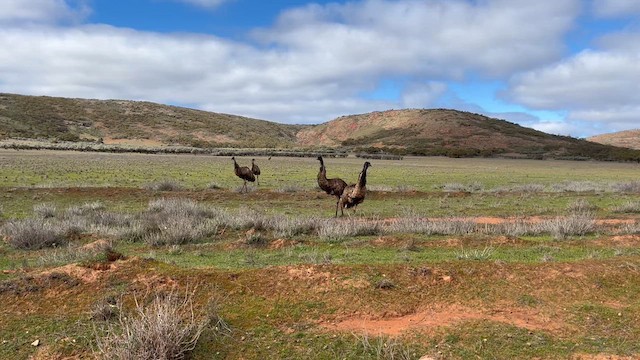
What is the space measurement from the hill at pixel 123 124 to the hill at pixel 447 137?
16893 mm

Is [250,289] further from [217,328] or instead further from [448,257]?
[448,257]

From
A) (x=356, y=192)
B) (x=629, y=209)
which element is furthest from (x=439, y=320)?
(x=629, y=209)

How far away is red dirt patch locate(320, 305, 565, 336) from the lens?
673cm

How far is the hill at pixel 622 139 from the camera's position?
445 feet

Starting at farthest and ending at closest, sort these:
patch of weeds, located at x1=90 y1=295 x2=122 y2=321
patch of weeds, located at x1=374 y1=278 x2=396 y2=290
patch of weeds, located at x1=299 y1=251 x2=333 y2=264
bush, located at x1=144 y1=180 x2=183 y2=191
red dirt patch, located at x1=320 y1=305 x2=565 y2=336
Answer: bush, located at x1=144 y1=180 x2=183 y2=191, patch of weeds, located at x1=299 y1=251 x2=333 y2=264, patch of weeds, located at x1=374 y1=278 x2=396 y2=290, patch of weeds, located at x1=90 y1=295 x2=122 y2=321, red dirt patch, located at x1=320 y1=305 x2=565 y2=336

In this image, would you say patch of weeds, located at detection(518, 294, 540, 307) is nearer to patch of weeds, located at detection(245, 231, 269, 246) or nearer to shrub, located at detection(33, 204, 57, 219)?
patch of weeds, located at detection(245, 231, 269, 246)

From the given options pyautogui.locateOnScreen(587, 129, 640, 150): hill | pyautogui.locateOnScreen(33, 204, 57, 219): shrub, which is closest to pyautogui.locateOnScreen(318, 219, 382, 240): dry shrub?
pyautogui.locateOnScreen(33, 204, 57, 219): shrub

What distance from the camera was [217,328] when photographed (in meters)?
6.56

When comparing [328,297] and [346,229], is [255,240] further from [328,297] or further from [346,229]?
[328,297]

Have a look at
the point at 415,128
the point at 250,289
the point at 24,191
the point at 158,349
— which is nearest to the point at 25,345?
the point at 158,349

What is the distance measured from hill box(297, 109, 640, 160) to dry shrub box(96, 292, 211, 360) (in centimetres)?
7842

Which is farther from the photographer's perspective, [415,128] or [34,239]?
[415,128]

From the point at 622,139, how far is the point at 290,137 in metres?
91.9

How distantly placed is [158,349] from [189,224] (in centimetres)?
811
